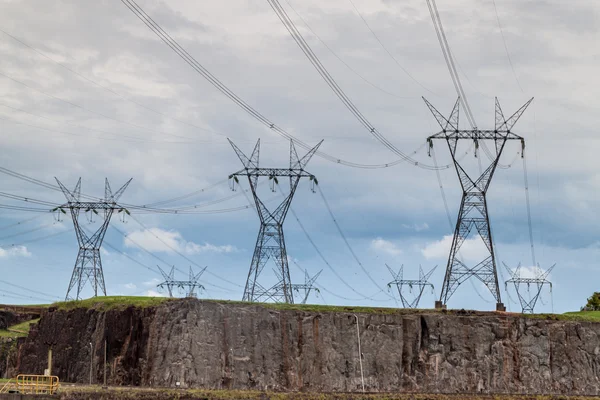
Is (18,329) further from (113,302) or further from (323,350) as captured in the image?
(323,350)

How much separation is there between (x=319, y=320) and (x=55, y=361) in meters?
23.6

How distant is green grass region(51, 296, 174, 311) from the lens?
2926 inches

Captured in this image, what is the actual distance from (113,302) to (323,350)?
19.1m

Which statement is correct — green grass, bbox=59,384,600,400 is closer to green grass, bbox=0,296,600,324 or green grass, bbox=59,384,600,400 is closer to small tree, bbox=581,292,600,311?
green grass, bbox=0,296,600,324

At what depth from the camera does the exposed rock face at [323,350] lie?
7081 cm

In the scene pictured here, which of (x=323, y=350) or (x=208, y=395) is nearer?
(x=208, y=395)

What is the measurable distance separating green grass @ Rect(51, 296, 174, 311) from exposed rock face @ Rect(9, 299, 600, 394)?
0.87 metres

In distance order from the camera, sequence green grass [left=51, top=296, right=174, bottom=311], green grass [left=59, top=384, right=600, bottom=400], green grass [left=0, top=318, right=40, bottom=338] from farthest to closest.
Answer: green grass [left=0, top=318, right=40, bottom=338] < green grass [left=51, top=296, right=174, bottom=311] < green grass [left=59, top=384, right=600, bottom=400]

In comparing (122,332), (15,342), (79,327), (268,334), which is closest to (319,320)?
(268,334)

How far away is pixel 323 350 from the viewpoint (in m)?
73.6

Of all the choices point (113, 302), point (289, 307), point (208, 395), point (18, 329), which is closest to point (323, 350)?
point (289, 307)

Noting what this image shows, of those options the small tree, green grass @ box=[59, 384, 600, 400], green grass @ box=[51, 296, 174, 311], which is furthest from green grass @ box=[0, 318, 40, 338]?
the small tree

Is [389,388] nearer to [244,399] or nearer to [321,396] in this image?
[321,396]

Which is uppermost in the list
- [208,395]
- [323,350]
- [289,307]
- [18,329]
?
[18,329]
